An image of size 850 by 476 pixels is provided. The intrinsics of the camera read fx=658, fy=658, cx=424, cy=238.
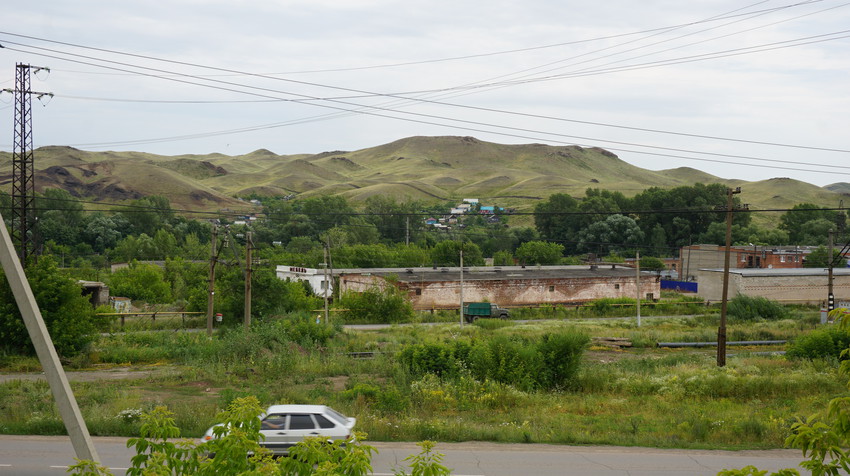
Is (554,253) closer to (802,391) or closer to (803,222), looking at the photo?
(803,222)

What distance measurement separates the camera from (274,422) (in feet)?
45.6

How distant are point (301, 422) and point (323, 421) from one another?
46 centimetres

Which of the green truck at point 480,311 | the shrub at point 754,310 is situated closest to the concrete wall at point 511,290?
the green truck at point 480,311

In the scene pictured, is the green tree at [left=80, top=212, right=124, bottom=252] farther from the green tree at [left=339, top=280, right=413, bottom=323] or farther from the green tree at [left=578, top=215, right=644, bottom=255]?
the green tree at [left=578, top=215, right=644, bottom=255]

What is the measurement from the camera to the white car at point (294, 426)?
45.0 feet

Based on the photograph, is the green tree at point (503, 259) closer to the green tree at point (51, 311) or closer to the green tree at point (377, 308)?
the green tree at point (377, 308)

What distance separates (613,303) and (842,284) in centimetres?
2138

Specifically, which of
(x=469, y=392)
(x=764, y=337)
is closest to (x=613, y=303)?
(x=764, y=337)

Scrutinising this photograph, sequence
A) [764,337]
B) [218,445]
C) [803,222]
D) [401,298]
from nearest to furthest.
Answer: [218,445], [764,337], [401,298], [803,222]

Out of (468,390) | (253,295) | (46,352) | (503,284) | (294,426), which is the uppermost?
(46,352)

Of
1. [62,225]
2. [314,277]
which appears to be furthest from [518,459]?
[62,225]

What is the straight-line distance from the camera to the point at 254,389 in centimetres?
2122

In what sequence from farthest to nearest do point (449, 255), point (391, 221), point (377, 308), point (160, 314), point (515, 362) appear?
point (391, 221)
point (449, 255)
point (377, 308)
point (160, 314)
point (515, 362)

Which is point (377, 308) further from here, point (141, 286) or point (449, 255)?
point (449, 255)
